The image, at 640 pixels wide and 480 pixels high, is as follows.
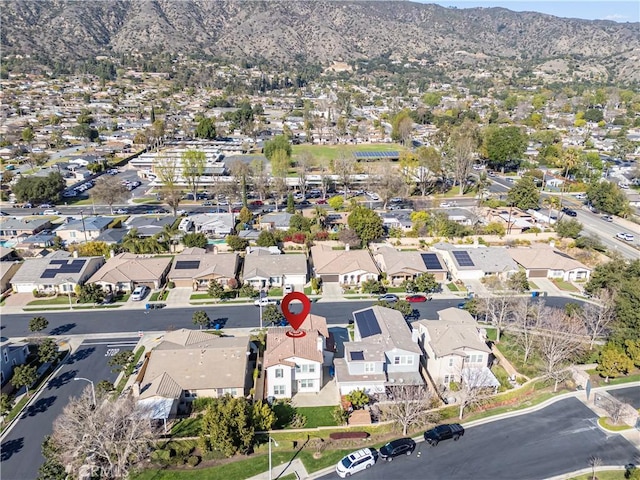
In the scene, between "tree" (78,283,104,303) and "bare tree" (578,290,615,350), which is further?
"tree" (78,283,104,303)

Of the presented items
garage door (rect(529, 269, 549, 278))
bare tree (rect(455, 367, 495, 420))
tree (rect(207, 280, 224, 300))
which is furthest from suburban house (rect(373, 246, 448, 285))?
tree (rect(207, 280, 224, 300))

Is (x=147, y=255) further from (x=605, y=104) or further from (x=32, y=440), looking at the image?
(x=605, y=104)

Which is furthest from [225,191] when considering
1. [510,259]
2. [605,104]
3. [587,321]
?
[605,104]

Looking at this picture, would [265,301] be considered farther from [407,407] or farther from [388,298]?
[407,407]

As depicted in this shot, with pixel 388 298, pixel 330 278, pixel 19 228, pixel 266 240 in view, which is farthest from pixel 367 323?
pixel 19 228

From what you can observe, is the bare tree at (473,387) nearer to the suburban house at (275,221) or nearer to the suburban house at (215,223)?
the suburban house at (275,221)

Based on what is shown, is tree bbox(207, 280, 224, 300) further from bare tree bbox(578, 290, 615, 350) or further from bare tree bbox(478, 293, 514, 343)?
bare tree bbox(578, 290, 615, 350)

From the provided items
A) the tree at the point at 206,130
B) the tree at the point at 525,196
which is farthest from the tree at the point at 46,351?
the tree at the point at 206,130
